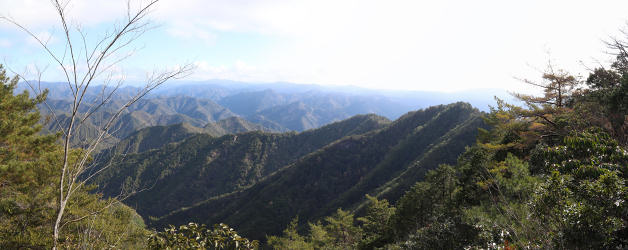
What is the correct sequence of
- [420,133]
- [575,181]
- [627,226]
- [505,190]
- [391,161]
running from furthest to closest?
[420,133] → [391,161] → [505,190] → [575,181] → [627,226]

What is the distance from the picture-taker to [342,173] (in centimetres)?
13488

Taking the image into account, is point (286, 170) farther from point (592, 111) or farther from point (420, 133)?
point (592, 111)

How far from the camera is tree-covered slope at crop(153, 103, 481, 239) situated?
10381 centimetres

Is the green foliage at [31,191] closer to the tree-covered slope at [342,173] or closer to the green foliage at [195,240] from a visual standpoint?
the green foliage at [195,240]

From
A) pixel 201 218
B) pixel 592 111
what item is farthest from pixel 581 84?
pixel 201 218

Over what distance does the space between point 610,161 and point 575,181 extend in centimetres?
103

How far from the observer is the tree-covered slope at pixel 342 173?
10381cm

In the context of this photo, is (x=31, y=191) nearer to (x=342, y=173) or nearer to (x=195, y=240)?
(x=195, y=240)

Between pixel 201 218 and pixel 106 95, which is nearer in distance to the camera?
pixel 106 95

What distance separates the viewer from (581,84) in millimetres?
23031

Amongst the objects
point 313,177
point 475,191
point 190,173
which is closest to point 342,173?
point 313,177

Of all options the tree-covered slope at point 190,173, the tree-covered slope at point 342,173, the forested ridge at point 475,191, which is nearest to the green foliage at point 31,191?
the forested ridge at point 475,191

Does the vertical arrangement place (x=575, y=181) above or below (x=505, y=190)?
above

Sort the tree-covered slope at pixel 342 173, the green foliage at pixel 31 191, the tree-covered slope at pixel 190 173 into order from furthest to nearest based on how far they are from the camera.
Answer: the tree-covered slope at pixel 190 173, the tree-covered slope at pixel 342 173, the green foliage at pixel 31 191
